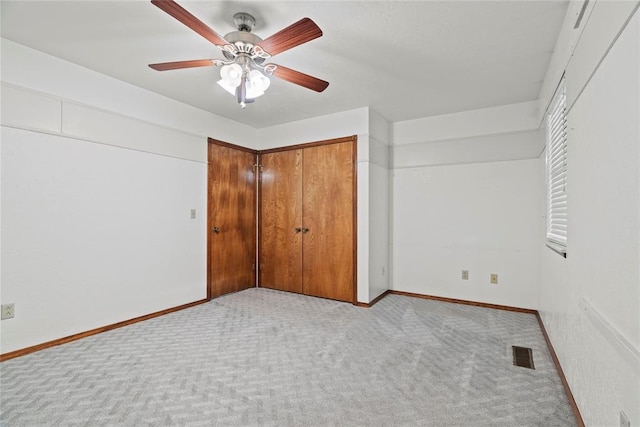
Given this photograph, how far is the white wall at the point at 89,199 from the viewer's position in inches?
95.0

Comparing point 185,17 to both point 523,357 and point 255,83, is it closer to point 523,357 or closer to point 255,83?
point 255,83

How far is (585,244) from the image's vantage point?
159 cm

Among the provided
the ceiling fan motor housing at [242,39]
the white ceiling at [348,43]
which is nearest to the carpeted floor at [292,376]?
the ceiling fan motor housing at [242,39]

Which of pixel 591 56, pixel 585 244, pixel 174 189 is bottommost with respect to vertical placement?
pixel 585 244

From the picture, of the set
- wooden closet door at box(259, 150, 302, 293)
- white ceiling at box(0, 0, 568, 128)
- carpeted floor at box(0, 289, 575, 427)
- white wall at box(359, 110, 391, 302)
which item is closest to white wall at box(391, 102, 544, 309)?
white wall at box(359, 110, 391, 302)

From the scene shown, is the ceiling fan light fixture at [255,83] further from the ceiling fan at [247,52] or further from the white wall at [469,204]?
the white wall at [469,204]

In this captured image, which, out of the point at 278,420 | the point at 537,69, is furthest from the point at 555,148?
the point at 278,420

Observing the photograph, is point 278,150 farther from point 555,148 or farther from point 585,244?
point 585,244

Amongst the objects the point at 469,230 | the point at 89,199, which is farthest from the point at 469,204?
the point at 89,199

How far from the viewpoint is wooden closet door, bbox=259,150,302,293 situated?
4297mm

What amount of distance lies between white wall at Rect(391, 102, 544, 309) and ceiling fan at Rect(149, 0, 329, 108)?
90.4 inches

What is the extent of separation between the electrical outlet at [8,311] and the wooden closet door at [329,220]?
2.83 metres

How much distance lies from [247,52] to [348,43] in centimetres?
77

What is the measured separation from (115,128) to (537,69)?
3.94m
